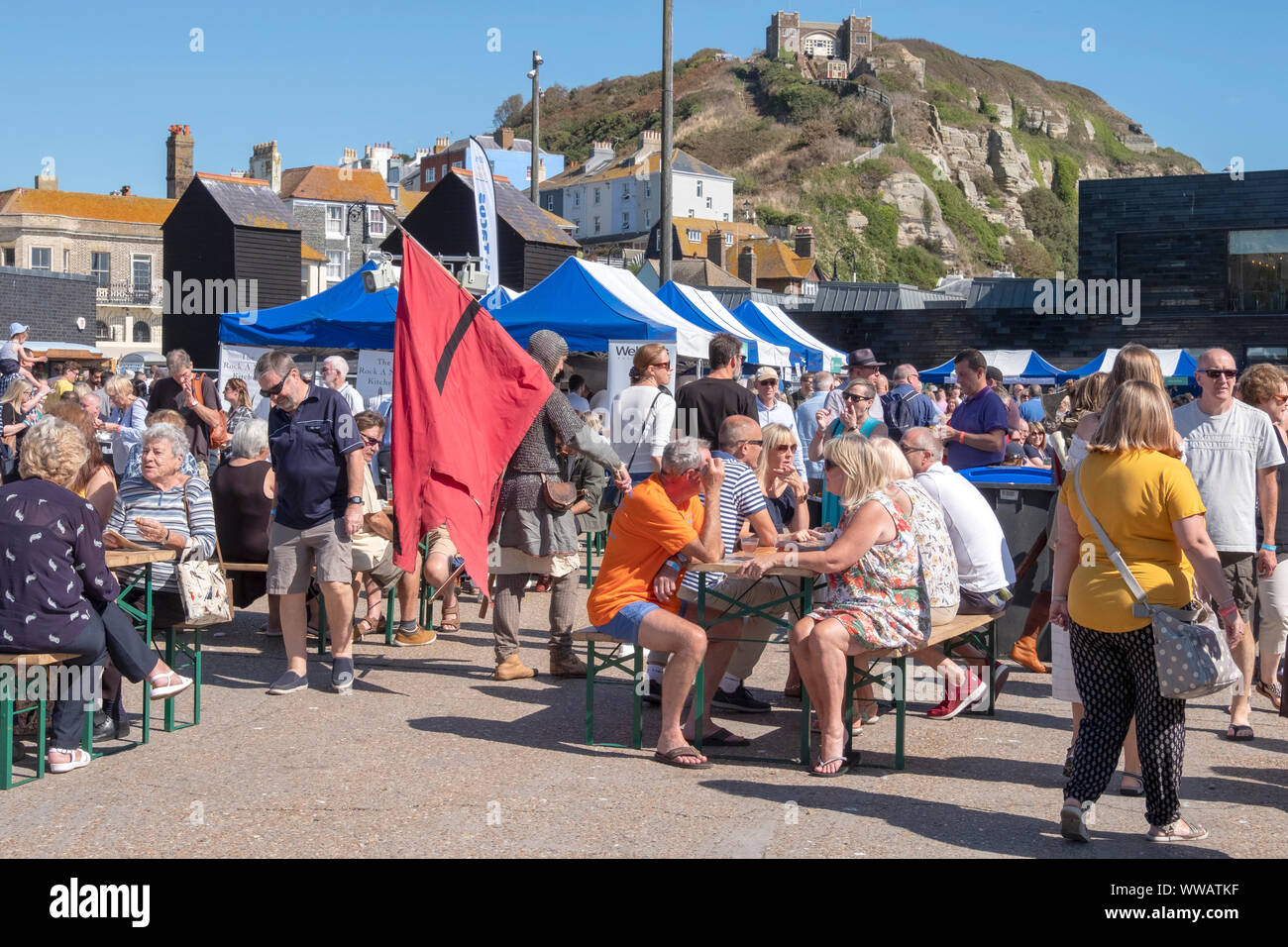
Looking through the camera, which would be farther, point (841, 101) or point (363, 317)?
point (841, 101)

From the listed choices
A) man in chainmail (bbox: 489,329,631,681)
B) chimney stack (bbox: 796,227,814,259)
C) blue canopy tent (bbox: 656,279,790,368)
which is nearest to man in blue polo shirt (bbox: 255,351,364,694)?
man in chainmail (bbox: 489,329,631,681)

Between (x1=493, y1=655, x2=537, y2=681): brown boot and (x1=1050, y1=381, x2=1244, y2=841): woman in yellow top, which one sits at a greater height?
(x1=1050, y1=381, x2=1244, y2=841): woman in yellow top

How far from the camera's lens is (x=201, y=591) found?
6684mm

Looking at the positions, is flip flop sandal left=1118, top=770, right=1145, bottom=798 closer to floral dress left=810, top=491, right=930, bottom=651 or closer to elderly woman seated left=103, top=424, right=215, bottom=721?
floral dress left=810, top=491, right=930, bottom=651

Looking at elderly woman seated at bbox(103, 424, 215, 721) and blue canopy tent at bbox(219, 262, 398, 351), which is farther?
blue canopy tent at bbox(219, 262, 398, 351)

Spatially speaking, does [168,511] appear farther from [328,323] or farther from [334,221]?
[334,221]

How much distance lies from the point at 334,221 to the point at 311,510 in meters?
72.1

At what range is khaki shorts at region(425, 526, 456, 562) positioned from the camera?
9156 millimetres

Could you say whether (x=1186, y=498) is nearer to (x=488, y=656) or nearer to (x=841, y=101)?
(x=488, y=656)

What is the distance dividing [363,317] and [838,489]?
9.50 metres

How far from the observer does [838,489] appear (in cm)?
606

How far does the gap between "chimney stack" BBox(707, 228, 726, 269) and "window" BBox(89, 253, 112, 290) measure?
33.6 metres

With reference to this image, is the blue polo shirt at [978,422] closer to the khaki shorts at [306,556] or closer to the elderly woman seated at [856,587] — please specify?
the elderly woman seated at [856,587]
